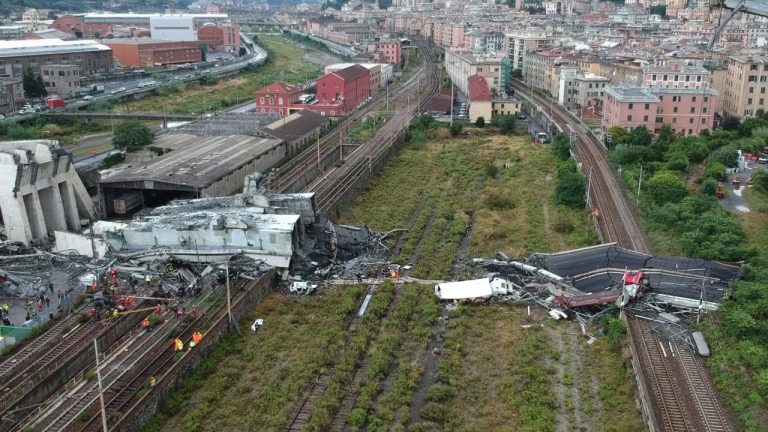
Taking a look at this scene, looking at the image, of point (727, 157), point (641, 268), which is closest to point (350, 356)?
point (641, 268)

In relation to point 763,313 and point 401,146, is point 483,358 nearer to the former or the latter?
point 763,313

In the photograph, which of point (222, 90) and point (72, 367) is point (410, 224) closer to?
point (72, 367)

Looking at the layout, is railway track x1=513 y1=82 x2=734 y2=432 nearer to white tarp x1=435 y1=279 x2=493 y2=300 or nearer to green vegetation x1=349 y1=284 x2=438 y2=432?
white tarp x1=435 y1=279 x2=493 y2=300

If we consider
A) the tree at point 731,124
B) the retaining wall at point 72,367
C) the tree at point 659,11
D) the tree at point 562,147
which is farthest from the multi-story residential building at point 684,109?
the tree at point 659,11

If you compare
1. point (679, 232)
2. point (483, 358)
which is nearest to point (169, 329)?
point (483, 358)

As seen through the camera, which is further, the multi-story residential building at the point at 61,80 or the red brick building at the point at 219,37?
the red brick building at the point at 219,37

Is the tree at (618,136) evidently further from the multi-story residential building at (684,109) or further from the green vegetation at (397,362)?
the green vegetation at (397,362)
